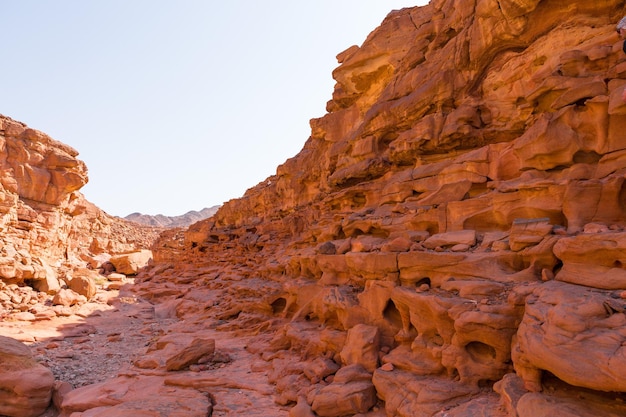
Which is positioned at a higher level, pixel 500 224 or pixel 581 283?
pixel 500 224

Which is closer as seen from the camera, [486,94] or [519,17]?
[519,17]

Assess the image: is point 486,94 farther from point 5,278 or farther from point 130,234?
point 130,234

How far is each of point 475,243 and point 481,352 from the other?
2.70m

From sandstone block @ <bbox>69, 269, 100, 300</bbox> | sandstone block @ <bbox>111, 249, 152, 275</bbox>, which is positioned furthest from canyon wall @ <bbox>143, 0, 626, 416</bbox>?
sandstone block @ <bbox>111, 249, 152, 275</bbox>

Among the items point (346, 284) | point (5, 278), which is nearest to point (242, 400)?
point (346, 284)

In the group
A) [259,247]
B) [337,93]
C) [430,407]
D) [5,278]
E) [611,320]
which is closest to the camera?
[611,320]

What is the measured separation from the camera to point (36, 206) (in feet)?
79.4

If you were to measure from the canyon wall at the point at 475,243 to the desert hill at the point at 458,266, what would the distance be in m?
0.03

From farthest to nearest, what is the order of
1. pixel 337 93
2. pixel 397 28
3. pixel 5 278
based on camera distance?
1. pixel 337 93
2. pixel 397 28
3. pixel 5 278

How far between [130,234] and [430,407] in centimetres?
5269

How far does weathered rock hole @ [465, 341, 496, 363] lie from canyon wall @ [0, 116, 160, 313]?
20031 mm

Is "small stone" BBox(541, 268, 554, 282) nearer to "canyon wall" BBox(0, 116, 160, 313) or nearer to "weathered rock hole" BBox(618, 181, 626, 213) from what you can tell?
"weathered rock hole" BBox(618, 181, 626, 213)

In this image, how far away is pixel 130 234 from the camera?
49.9m

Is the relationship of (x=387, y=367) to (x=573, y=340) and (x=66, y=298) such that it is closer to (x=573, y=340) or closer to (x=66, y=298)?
(x=573, y=340)
